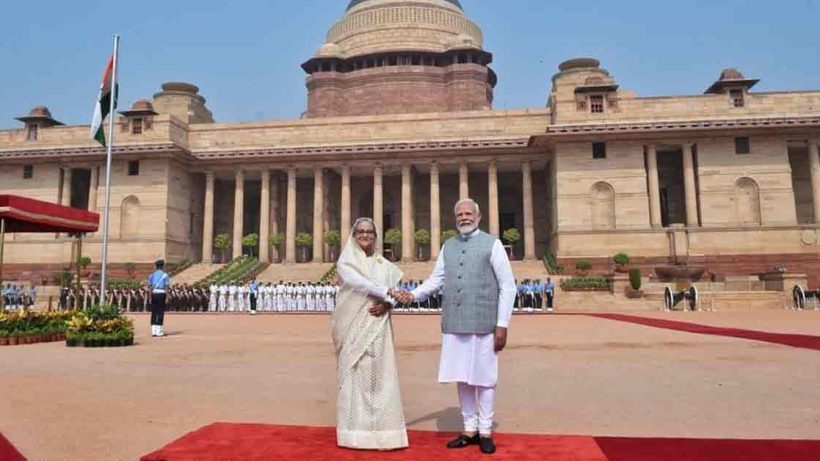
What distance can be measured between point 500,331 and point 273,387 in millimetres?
3763

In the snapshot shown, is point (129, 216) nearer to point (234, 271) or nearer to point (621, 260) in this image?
point (234, 271)

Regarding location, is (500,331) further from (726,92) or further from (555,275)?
(726,92)

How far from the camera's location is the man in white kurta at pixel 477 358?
4664 millimetres

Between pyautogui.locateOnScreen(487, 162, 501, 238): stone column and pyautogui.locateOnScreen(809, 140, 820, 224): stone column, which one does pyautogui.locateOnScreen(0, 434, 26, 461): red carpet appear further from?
pyautogui.locateOnScreen(809, 140, 820, 224): stone column

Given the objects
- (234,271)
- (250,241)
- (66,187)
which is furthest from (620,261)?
(66,187)

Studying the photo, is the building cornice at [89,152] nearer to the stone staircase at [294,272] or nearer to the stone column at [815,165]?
the stone staircase at [294,272]

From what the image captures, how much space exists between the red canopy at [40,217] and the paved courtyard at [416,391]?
4366mm

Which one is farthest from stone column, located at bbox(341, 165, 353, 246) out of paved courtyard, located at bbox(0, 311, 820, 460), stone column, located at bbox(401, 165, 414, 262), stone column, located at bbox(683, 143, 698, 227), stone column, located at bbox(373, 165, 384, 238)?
paved courtyard, located at bbox(0, 311, 820, 460)

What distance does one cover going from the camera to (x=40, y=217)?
1566 cm

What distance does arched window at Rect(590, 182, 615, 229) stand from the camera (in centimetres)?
3497

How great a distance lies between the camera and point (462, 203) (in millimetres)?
5066

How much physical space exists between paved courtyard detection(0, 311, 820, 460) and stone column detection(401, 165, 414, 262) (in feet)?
84.4

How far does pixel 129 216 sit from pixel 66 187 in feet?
17.0

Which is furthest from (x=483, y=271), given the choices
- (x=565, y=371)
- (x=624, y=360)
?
(x=624, y=360)
